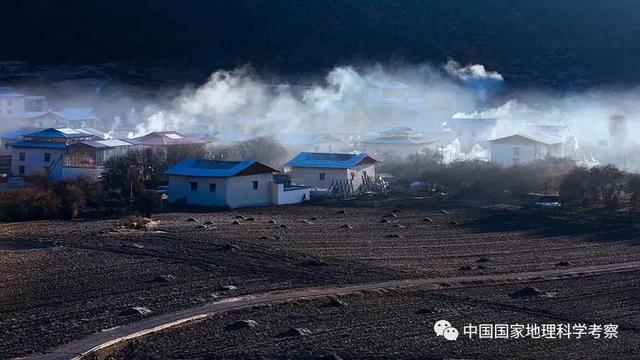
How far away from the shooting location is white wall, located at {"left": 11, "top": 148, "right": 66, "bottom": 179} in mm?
25031

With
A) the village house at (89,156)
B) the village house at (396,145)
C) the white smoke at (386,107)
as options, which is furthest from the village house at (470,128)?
the village house at (89,156)

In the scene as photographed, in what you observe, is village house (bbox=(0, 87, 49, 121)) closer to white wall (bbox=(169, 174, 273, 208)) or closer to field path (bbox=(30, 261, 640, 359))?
white wall (bbox=(169, 174, 273, 208))

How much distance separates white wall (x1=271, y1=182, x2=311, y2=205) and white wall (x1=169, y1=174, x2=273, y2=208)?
0.13m

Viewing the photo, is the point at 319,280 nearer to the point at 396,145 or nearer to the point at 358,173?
the point at 358,173

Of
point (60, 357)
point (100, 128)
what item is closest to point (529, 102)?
point (100, 128)

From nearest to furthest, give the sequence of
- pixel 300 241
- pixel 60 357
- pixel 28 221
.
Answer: pixel 60 357, pixel 300 241, pixel 28 221

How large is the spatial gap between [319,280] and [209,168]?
8007 millimetres

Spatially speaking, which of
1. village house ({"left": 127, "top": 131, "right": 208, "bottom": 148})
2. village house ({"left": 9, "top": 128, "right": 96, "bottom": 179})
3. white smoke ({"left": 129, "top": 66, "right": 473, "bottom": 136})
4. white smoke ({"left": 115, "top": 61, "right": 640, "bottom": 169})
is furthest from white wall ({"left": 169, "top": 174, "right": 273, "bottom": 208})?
white smoke ({"left": 129, "top": 66, "right": 473, "bottom": 136})

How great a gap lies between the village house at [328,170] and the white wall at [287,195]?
116 centimetres

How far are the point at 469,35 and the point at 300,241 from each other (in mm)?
38769

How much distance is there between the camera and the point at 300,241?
663 inches

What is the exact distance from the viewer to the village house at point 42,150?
82.5 ft

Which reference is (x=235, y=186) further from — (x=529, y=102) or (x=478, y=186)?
(x=529, y=102)

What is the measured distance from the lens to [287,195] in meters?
21.9
